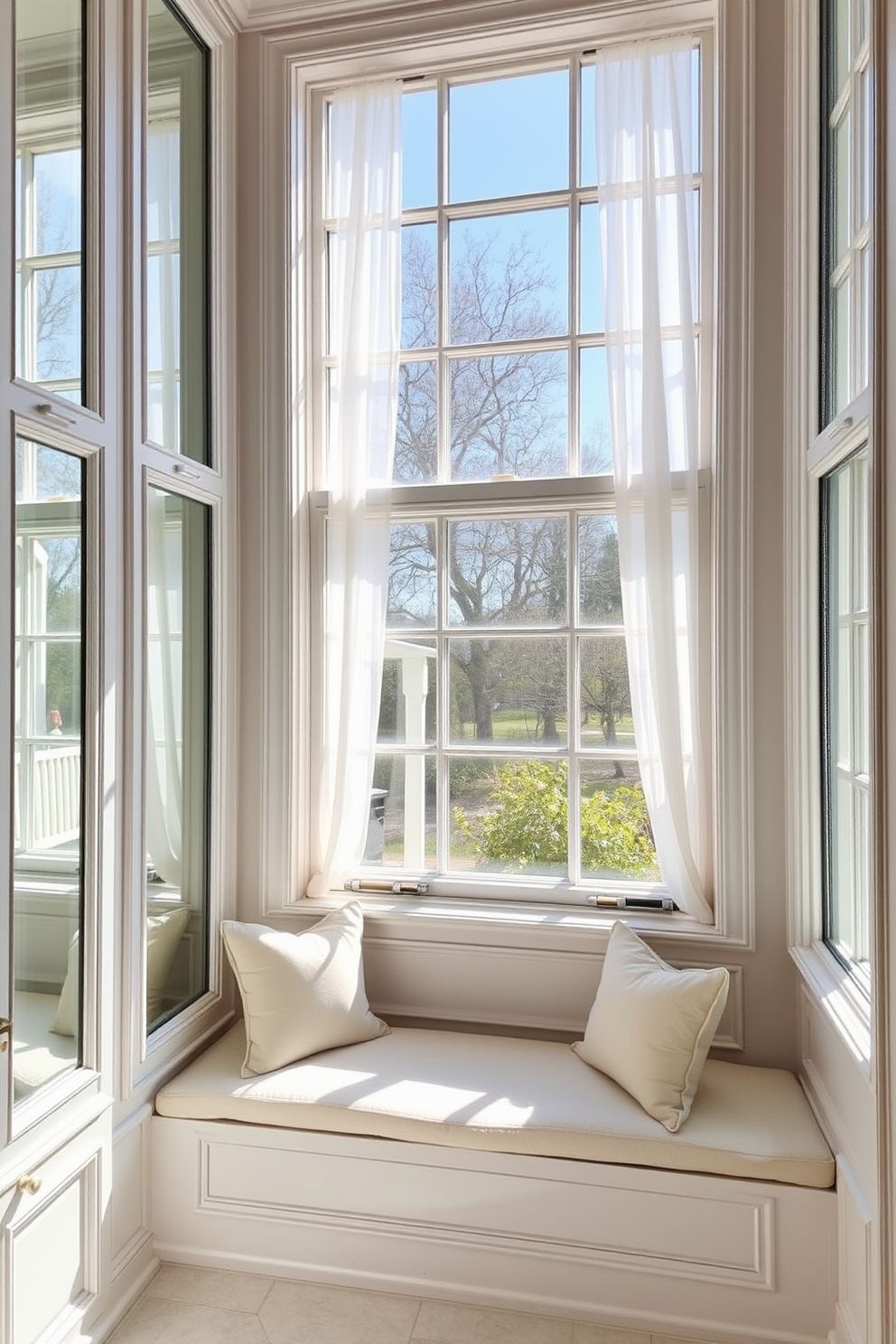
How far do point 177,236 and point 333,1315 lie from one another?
2.80m

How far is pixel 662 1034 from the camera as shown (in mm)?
1908

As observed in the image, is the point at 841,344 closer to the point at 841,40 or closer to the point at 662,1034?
the point at 841,40

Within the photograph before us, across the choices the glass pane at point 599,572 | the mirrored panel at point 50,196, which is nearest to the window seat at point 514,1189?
the glass pane at point 599,572

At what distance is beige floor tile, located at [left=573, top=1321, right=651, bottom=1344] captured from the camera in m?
1.79

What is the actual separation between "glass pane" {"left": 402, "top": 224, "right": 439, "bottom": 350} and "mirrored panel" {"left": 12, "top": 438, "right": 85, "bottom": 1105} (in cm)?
126

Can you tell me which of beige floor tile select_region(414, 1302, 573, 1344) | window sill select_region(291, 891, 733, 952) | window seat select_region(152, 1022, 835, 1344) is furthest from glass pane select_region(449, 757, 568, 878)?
beige floor tile select_region(414, 1302, 573, 1344)

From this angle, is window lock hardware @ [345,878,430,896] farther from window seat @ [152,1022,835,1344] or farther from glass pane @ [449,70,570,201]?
glass pane @ [449,70,570,201]

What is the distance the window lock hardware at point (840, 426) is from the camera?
5.47 ft

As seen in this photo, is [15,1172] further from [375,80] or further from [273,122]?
[375,80]

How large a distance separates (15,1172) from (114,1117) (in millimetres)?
386

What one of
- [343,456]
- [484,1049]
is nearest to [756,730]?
[484,1049]

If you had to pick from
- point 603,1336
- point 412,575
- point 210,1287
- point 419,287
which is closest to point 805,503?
point 412,575

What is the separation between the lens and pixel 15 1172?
1.53 meters

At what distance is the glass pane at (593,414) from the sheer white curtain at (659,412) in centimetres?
13
